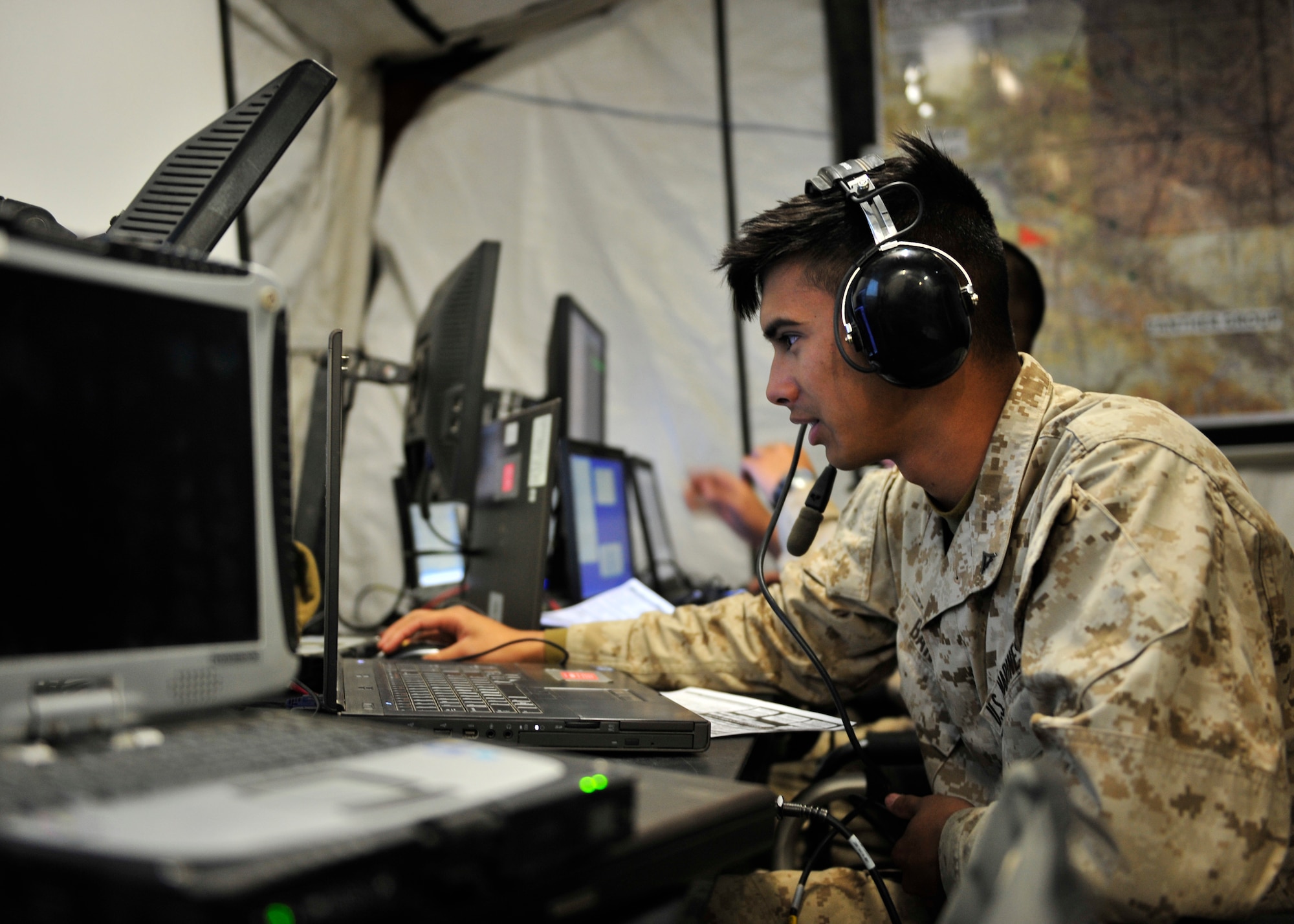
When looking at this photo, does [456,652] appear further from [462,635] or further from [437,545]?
[437,545]

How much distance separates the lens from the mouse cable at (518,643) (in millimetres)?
1196

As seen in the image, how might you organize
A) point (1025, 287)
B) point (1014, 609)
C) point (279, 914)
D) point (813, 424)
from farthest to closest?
point (1025, 287)
point (813, 424)
point (1014, 609)
point (279, 914)

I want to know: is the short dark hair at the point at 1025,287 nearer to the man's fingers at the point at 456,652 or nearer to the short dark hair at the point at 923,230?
the short dark hair at the point at 923,230

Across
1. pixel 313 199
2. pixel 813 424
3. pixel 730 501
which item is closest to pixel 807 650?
pixel 813 424

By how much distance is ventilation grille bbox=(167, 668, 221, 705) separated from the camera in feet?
1.60

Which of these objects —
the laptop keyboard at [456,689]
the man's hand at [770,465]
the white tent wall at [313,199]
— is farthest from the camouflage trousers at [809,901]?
the man's hand at [770,465]

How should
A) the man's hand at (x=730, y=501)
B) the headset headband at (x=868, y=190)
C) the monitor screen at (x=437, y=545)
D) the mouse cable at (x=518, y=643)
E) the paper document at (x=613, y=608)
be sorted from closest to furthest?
the headset headband at (x=868, y=190) → the mouse cable at (x=518, y=643) → the paper document at (x=613, y=608) → the monitor screen at (x=437, y=545) → the man's hand at (x=730, y=501)

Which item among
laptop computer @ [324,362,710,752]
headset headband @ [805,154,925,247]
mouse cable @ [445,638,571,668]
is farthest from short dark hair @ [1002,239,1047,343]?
mouse cable @ [445,638,571,668]

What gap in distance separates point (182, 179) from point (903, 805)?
97cm

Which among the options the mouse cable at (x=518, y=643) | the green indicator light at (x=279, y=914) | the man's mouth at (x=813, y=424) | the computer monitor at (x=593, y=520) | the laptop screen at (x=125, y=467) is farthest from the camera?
the computer monitor at (x=593, y=520)

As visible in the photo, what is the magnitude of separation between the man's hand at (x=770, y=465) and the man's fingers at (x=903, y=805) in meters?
1.63

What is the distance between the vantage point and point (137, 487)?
0.48 meters

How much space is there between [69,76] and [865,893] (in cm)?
182

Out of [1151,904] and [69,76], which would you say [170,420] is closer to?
[1151,904]
